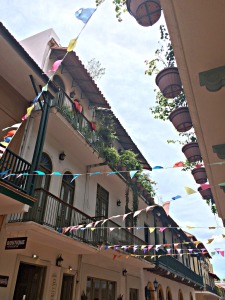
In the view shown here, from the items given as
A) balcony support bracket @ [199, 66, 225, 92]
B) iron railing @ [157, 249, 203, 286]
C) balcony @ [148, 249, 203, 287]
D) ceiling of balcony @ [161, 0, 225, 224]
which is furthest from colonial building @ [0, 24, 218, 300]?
balcony support bracket @ [199, 66, 225, 92]

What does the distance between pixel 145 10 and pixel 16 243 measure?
5888 millimetres

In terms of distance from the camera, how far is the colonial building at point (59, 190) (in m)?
6.73

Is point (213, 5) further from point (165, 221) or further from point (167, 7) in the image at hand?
point (165, 221)

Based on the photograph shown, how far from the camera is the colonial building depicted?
6.73 m

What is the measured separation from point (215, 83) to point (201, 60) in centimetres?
27

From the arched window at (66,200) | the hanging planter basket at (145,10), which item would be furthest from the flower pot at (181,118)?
the arched window at (66,200)

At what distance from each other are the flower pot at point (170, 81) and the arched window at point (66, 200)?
5316 mm

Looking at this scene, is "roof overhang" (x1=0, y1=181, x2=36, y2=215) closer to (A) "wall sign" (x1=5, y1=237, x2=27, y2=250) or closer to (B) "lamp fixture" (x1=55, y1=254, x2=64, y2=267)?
(A) "wall sign" (x1=5, y1=237, x2=27, y2=250)

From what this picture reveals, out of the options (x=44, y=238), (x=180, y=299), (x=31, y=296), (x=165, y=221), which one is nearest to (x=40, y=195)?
(x=44, y=238)

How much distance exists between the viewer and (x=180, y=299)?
2097 cm

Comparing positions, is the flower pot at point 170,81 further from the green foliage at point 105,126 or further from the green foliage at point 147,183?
the green foliage at point 147,183

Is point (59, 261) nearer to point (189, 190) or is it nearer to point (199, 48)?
point (189, 190)

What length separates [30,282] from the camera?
761cm

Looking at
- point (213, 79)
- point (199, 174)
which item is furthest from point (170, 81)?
point (199, 174)
